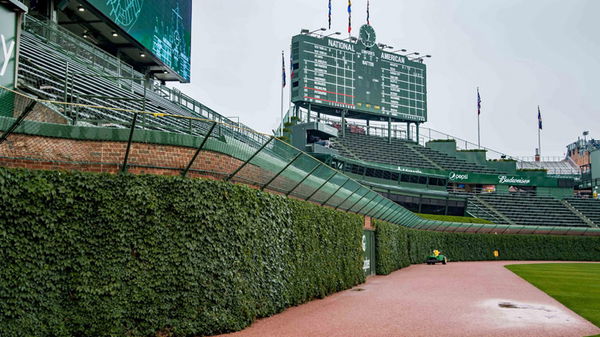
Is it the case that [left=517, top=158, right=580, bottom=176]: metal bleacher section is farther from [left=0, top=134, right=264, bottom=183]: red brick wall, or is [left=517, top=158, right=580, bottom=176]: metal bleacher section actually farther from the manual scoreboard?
[left=0, top=134, right=264, bottom=183]: red brick wall

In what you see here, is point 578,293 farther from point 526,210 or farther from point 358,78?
point 358,78

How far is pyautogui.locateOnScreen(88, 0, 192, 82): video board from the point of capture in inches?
1096

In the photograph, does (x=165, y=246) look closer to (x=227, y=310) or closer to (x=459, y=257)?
(x=227, y=310)

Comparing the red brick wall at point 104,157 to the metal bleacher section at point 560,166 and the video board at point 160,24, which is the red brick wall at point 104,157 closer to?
the video board at point 160,24

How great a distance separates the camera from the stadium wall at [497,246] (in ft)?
124

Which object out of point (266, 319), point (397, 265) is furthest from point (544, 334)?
point (397, 265)

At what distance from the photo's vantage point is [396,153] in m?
69.6

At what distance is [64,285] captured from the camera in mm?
8781

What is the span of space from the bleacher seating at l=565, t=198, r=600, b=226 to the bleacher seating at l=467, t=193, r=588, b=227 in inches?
56.2

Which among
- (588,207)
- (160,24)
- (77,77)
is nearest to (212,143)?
(77,77)

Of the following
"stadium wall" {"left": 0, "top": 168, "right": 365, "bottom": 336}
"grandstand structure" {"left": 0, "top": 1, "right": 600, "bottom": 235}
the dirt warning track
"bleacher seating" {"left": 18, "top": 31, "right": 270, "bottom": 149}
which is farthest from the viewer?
"bleacher seating" {"left": 18, "top": 31, "right": 270, "bottom": 149}

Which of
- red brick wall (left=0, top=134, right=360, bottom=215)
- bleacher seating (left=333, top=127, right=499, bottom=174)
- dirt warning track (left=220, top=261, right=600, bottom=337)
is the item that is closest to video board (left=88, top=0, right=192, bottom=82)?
red brick wall (left=0, top=134, right=360, bottom=215)

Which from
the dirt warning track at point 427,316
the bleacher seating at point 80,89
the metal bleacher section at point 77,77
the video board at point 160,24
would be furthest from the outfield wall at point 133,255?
the video board at point 160,24

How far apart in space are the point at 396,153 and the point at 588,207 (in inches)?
903
